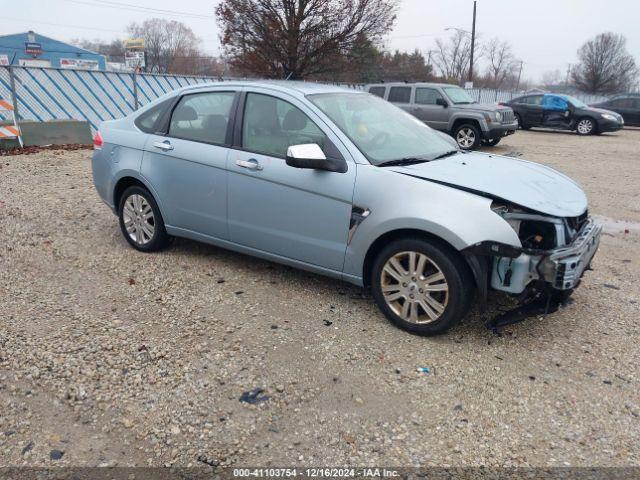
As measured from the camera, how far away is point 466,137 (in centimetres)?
1403

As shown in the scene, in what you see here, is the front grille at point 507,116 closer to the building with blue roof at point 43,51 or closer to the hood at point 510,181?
the hood at point 510,181

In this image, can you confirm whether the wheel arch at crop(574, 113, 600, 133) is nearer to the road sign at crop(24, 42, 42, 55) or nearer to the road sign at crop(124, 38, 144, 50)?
the road sign at crop(24, 42, 42, 55)

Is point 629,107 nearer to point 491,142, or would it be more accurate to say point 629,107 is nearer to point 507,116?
point 507,116

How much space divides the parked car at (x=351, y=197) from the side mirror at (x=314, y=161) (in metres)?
0.01

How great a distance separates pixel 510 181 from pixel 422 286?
999 millimetres

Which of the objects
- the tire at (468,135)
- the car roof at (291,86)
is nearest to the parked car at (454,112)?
the tire at (468,135)

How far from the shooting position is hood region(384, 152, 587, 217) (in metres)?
3.38

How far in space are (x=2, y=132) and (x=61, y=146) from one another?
1208 mm

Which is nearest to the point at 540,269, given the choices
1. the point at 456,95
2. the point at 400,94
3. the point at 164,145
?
the point at 164,145

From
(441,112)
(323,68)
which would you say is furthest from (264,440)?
(323,68)

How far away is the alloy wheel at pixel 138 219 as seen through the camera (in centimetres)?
504

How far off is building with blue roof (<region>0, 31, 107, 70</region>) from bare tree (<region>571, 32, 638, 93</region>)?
47.9m

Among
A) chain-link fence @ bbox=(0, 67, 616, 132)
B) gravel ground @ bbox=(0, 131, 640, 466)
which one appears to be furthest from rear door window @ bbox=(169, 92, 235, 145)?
chain-link fence @ bbox=(0, 67, 616, 132)

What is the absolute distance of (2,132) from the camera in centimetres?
1119
